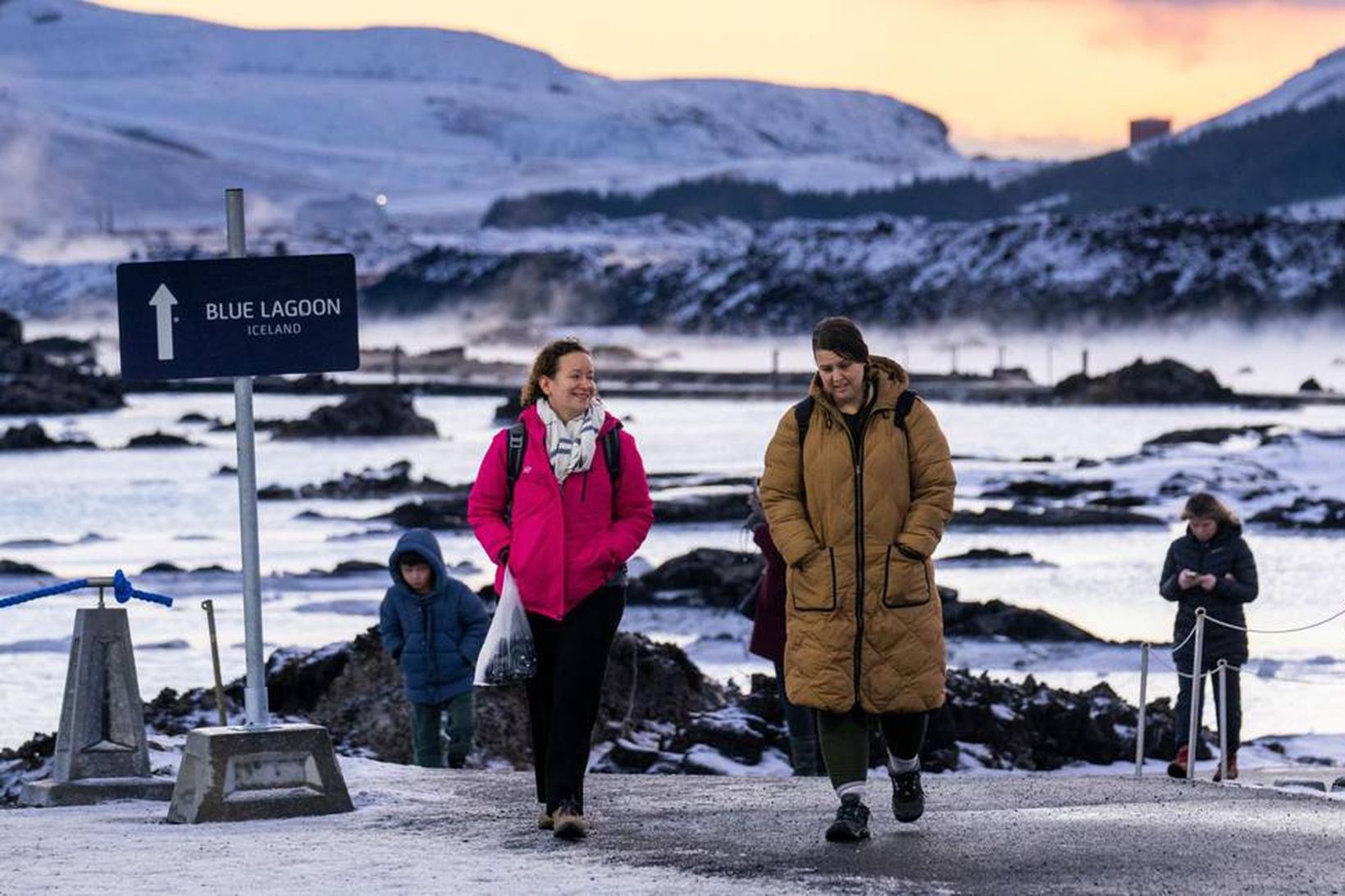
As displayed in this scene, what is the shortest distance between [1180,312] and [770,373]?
136 ft

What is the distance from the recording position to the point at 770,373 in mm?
87812

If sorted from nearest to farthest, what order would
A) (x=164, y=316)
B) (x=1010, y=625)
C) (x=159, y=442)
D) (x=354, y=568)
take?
(x=164, y=316) < (x=1010, y=625) < (x=354, y=568) < (x=159, y=442)

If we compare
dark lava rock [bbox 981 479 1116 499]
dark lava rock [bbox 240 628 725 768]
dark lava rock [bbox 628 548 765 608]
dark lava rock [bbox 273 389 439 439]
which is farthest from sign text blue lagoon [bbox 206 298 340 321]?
dark lava rock [bbox 273 389 439 439]

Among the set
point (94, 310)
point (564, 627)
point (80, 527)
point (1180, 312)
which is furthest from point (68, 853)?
point (94, 310)

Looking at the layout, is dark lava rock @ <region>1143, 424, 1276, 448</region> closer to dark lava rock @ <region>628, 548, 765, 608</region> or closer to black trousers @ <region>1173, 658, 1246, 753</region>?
dark lava rock @ <region>628, 548, 765, 608</region>

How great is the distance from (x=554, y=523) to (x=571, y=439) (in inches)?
9.0

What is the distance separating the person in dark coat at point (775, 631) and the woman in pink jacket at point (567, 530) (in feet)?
7.21

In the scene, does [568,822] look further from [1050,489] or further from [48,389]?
[48,389]

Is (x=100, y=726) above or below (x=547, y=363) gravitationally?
below

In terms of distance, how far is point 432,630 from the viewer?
33.4ft

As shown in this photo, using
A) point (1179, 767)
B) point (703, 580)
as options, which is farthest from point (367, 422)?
point (1179, 767)

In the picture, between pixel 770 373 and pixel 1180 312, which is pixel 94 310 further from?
pixel 770 373

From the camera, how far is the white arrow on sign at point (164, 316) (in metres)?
8.07

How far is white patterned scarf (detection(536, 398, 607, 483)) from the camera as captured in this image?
736 centimetres
